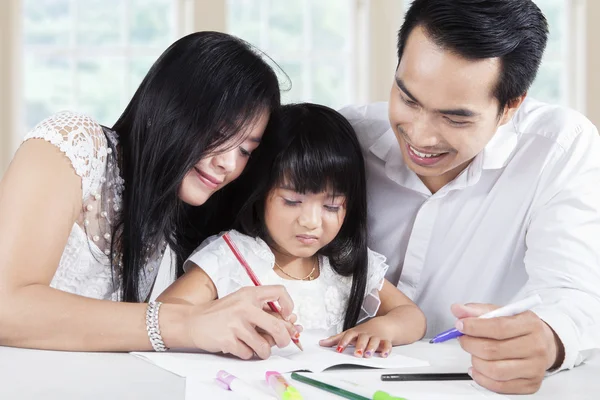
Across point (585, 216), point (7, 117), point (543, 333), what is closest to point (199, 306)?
point (543, 333)

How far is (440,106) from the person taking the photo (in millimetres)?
1538

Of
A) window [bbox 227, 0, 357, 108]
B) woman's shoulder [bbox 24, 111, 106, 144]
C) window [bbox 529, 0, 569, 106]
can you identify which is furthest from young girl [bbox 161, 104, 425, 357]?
window [bbox 529, 0, 569, 106]

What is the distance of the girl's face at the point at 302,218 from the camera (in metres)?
1.65

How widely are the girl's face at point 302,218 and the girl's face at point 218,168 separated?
142 mm

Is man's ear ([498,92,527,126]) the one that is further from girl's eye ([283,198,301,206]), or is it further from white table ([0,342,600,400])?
white table ([0,342,600,400])

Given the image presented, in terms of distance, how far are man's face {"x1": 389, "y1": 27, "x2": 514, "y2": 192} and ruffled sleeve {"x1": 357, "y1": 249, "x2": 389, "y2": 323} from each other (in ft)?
0.77

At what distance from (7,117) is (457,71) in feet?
13.2

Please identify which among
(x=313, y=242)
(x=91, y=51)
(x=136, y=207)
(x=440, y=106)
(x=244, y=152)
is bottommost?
(x=91, y=51)

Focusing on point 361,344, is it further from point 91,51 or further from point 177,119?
point 91,51

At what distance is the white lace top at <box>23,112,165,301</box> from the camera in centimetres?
142

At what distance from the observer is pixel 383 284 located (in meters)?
1.72

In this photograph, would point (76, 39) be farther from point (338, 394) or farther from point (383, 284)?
point (338, 394)

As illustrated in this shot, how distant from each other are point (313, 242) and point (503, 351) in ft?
2.05

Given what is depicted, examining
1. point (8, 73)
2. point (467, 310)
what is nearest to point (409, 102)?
point (467, 310)
